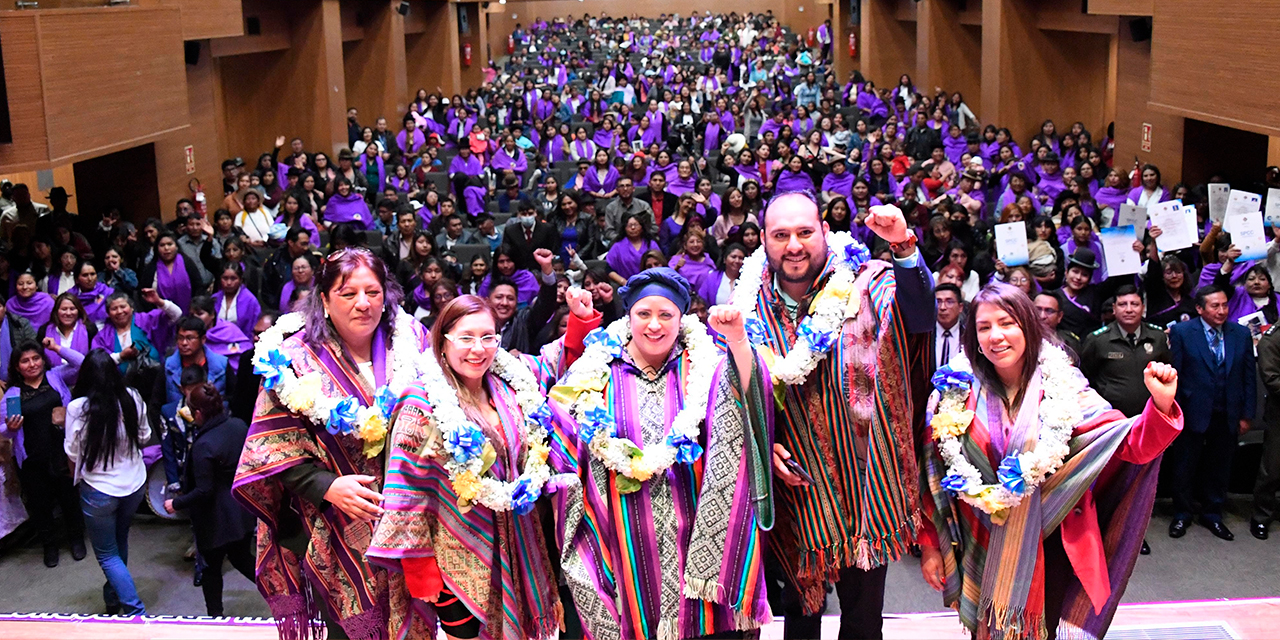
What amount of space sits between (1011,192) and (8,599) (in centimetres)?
859

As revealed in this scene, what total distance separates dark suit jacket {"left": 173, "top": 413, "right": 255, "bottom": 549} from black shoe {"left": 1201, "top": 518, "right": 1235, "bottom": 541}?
4.99m

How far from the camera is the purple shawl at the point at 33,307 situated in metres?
8.23

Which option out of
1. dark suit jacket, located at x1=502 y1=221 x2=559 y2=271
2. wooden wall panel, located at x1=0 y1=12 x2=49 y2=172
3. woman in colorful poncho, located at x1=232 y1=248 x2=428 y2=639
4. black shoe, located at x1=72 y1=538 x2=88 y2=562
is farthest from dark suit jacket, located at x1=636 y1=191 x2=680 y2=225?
woman in colorful poncho, located at x1=232 y1=248 x2=428 y2=639

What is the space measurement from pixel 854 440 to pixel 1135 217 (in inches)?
268

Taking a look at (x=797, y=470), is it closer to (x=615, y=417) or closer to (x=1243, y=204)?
(x=615, y=417)

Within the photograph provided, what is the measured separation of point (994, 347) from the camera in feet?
11.1

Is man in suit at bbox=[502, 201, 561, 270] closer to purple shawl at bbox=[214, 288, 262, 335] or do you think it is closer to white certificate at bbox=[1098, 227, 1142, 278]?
purple shawl at bbox=[214, 288, 262, 335]

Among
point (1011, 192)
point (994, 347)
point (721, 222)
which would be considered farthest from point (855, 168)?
point (994, 347)

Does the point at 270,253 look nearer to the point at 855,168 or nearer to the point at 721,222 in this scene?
the point at 721,222

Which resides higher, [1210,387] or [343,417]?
[343,417]

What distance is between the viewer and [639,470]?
129 inches

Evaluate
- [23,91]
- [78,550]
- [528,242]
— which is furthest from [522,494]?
[23,91]

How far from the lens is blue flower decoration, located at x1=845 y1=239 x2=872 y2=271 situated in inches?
137

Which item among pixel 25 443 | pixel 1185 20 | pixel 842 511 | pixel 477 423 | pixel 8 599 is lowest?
pixel 8 599
